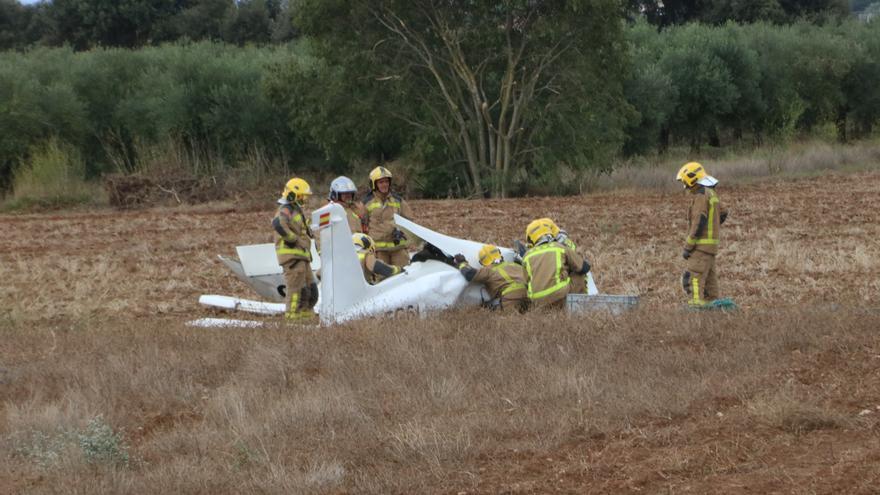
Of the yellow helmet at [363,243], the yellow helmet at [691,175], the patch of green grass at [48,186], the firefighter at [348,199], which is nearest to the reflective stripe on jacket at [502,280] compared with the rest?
the yellow helmet at [363,243]

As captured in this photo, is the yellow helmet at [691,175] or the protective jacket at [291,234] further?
the protective jacket at [291,234]

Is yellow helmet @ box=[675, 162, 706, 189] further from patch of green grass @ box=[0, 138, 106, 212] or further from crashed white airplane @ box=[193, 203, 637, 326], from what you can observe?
patch of green grass @ box=[0, 138, 106, 212]

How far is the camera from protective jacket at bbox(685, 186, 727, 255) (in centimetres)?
1177

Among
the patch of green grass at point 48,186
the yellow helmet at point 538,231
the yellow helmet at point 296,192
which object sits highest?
the yellow helmet at point 296,192

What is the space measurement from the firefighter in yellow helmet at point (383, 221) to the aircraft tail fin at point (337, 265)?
165 centimetres

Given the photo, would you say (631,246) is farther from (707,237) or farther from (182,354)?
(182,354)

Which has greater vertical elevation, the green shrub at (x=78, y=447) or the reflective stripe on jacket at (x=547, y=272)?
the reflective stripe on jacket at (x=547, y=272)

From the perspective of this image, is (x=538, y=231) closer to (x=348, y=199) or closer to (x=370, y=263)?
(x=370, y=263)

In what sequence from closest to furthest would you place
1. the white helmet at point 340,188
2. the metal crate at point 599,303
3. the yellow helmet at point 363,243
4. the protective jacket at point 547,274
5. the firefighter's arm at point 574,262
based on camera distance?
1. the metal crate at point 599,303
2. the protective jacket at point 547,274
3. the firefighter's arm at point 574,262
4. the yellow helmet at point 363,243
5. the white helmet at point 340,188

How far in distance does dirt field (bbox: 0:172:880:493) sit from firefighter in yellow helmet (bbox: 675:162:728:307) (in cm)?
56

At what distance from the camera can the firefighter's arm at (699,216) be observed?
38.5ft

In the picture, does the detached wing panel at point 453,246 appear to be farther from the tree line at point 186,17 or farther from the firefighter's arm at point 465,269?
the tree line at point 186,17

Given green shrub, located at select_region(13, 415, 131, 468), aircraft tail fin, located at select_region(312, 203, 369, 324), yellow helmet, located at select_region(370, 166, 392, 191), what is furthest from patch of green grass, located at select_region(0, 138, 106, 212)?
green shrub, located at select_region(13, 415, 131, 468)

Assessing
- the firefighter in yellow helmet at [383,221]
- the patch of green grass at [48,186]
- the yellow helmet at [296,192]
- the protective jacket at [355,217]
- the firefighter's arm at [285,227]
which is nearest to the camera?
the firefighter's arm at [285,227]
